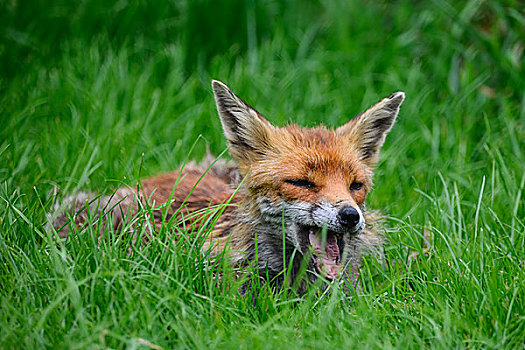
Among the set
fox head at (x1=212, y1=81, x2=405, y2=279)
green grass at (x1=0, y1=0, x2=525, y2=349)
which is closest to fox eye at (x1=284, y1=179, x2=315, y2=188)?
fox head at (x1=212, y1=81, x2=405, y2=279)

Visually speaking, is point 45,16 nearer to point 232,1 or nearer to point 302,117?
point 232,1

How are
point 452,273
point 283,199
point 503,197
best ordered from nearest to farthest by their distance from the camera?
point 452,273 < point 283,199 < point 503,197

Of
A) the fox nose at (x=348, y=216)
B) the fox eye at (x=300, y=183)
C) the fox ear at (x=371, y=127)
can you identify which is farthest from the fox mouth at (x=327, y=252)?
the fox ear at (x=371, y=127)

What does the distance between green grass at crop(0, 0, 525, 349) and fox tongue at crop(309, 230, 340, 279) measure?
8.5 inches

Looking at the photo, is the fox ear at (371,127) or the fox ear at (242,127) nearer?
the fox ear at (242,127)

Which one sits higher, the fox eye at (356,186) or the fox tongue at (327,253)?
the fox eye at (356,186)

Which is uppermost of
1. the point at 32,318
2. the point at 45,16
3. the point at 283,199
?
the point at 45,16

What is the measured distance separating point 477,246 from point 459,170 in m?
2.04

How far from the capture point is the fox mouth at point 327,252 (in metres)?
4.50

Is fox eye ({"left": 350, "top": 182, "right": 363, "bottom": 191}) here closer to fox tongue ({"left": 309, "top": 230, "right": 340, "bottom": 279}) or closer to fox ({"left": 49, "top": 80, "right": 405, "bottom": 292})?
fox ({"left": 49, "top": 80, "right": 405, "bottom": 292})

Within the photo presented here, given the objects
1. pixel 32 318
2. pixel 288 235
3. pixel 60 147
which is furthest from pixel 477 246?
pixel 60 147

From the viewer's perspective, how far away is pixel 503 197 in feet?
19.7

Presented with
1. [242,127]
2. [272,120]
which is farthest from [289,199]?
[272,120]

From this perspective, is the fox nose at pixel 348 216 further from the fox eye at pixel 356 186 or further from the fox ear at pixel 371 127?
the fox ear at pixel 371 127
